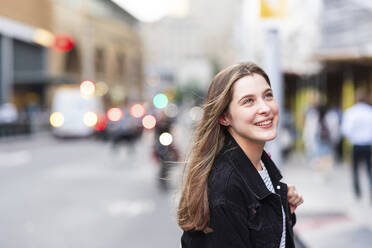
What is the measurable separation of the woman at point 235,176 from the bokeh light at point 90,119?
72.4 feet

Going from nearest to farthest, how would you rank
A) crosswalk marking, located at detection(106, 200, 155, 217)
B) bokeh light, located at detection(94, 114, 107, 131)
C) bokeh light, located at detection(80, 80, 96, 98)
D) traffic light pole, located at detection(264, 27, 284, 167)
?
traffic light pole, located at detection(264, 27, 284, 167), crosswalk marking, located at detection(106, 200, 155, 217), bokeh light, located at detection(94, 114, 107, 131), bokeh light, located at detection(80, 80, 96, 98)

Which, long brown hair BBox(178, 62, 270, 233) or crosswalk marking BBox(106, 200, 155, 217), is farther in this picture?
crosswalk marking BBox(106, 200, 155, 217)

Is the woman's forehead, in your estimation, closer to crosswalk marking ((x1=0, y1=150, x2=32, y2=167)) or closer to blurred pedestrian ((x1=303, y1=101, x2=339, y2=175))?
blurred pedestrian ((x1=303, y1=101, x2=339, y2=175))

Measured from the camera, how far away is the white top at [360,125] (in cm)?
765

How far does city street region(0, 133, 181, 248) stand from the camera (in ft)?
19.7

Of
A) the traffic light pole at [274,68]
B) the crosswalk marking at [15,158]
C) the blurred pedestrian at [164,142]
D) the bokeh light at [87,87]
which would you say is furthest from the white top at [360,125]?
the bokeh light at [87,87]

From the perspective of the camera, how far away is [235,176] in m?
1.76

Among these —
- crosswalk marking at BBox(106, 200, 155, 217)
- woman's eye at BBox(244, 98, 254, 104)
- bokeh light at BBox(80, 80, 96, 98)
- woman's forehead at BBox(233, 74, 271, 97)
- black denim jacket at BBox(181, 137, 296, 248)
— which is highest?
bokeh light at BBox(80, 80, 96, 98)

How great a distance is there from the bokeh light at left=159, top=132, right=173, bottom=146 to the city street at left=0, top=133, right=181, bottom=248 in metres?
0.94

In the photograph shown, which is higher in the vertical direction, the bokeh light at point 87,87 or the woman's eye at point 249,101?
the bokeh light at point 87,87

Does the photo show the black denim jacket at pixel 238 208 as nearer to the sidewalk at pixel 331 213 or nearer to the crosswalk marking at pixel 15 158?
the sidewalk at pixel 331 213

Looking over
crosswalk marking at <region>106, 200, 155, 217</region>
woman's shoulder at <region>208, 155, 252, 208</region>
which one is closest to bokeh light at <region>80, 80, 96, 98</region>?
crosswalk marking at <region>106, 200, 155, 217</region>

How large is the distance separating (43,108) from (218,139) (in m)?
38.6

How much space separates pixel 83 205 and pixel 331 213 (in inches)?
158
